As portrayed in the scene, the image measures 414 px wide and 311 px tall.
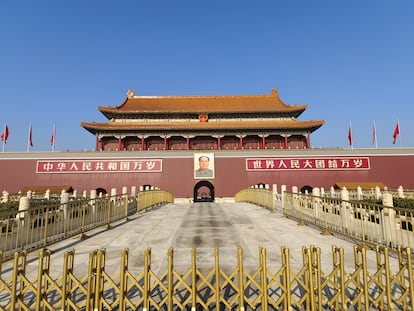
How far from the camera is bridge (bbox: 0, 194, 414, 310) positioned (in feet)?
8.84

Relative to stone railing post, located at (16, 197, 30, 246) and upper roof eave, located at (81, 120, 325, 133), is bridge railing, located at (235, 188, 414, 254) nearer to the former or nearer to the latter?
stone railing post, located at (16, 197, 30, 246)

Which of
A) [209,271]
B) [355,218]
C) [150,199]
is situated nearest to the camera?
[209,271]

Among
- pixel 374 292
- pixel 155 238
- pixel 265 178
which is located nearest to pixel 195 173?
pixel 265 178

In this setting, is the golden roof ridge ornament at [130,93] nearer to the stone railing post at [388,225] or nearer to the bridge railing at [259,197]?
the bridge railing at [259,197]

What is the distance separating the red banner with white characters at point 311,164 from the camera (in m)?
25.5

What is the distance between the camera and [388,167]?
25.5 m

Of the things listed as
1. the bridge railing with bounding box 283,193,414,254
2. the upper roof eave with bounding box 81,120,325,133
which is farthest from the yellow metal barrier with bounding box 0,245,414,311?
the upper roof eave with bounding box 81,120,325,133

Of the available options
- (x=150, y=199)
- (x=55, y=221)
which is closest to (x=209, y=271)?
(x=55, y=221)

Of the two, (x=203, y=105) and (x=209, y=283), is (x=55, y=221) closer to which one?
(x=209, y=283)

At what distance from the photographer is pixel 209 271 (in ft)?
14.4

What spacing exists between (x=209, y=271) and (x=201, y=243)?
2.22 meters

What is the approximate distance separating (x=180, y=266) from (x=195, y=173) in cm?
2110

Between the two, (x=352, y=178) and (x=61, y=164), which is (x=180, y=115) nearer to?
(x=61, y=164)

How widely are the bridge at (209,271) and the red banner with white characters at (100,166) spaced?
49.7ft
